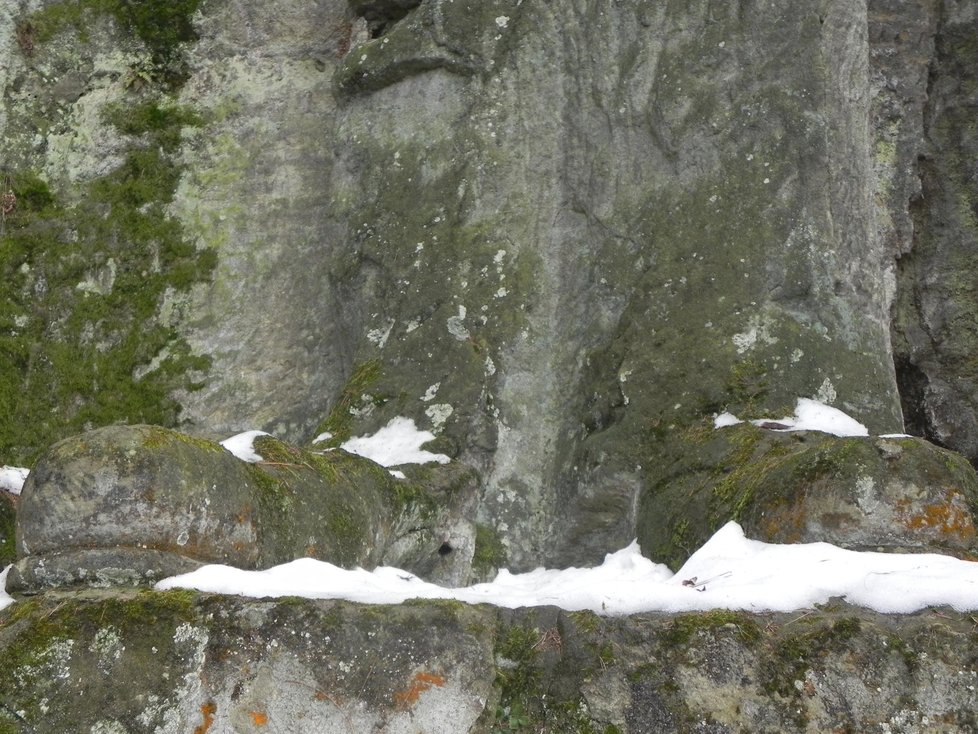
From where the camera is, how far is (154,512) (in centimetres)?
313

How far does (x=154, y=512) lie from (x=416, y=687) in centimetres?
81

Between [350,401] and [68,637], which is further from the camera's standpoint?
[350,401]

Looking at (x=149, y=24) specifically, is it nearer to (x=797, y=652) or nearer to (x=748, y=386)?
(x=748, y=386)

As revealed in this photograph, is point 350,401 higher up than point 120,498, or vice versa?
point 120,498

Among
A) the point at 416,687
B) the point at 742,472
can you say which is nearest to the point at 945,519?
the point at 742,472

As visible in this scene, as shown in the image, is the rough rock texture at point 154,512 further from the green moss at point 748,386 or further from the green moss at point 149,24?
the green moss at point 149,24

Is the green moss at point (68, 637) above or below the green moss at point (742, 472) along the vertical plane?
above

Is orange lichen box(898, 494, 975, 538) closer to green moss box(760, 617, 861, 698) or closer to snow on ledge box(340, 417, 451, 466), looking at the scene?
green moss box(760, 617, 861, 698)

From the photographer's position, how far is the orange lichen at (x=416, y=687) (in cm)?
282

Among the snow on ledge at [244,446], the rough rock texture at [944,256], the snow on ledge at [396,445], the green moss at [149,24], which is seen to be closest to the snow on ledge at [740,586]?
the snow on ledge at [244,446]

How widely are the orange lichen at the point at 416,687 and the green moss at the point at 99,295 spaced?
3.23m

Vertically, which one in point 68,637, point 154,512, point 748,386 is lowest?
point 748,386

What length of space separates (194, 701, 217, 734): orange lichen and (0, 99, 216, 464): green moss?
3.10m

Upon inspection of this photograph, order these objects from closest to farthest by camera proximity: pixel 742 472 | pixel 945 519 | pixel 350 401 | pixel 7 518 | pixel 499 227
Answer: pixel 945 519, pixel 7 518, pixel 742 472, pixel 350 401, pixel 499 227
